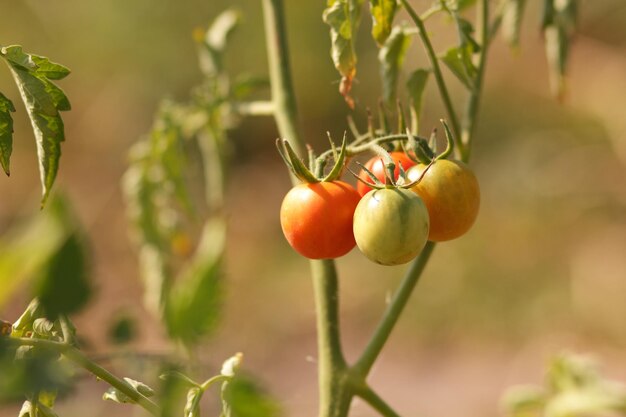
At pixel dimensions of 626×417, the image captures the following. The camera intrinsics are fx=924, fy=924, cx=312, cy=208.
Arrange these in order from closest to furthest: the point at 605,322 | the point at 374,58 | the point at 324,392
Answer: the point at 324,392 → the point at 605,322 → the point at 374,58

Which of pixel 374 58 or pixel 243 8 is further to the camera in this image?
pixel 243 8

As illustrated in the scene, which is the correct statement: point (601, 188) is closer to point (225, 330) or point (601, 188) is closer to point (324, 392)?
point (225, 330)

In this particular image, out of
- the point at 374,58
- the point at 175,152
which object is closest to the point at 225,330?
the point at 374,58

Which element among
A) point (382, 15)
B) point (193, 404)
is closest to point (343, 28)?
point (382, 15)

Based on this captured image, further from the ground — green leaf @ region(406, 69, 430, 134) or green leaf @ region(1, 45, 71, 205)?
green leaf @ region(406, 69, 430, 134)

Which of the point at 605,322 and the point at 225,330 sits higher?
the point at 605,322

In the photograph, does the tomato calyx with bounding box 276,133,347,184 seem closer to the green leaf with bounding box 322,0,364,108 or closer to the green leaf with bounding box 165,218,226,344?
the green leaf with bounding box 322,0,364,108

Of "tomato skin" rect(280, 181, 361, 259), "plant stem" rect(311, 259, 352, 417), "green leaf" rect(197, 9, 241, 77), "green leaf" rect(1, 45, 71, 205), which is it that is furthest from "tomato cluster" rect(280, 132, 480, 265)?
"green leaf" rect(197, 9, 241, 77)

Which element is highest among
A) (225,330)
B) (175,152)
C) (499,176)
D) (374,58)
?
(374,58)
